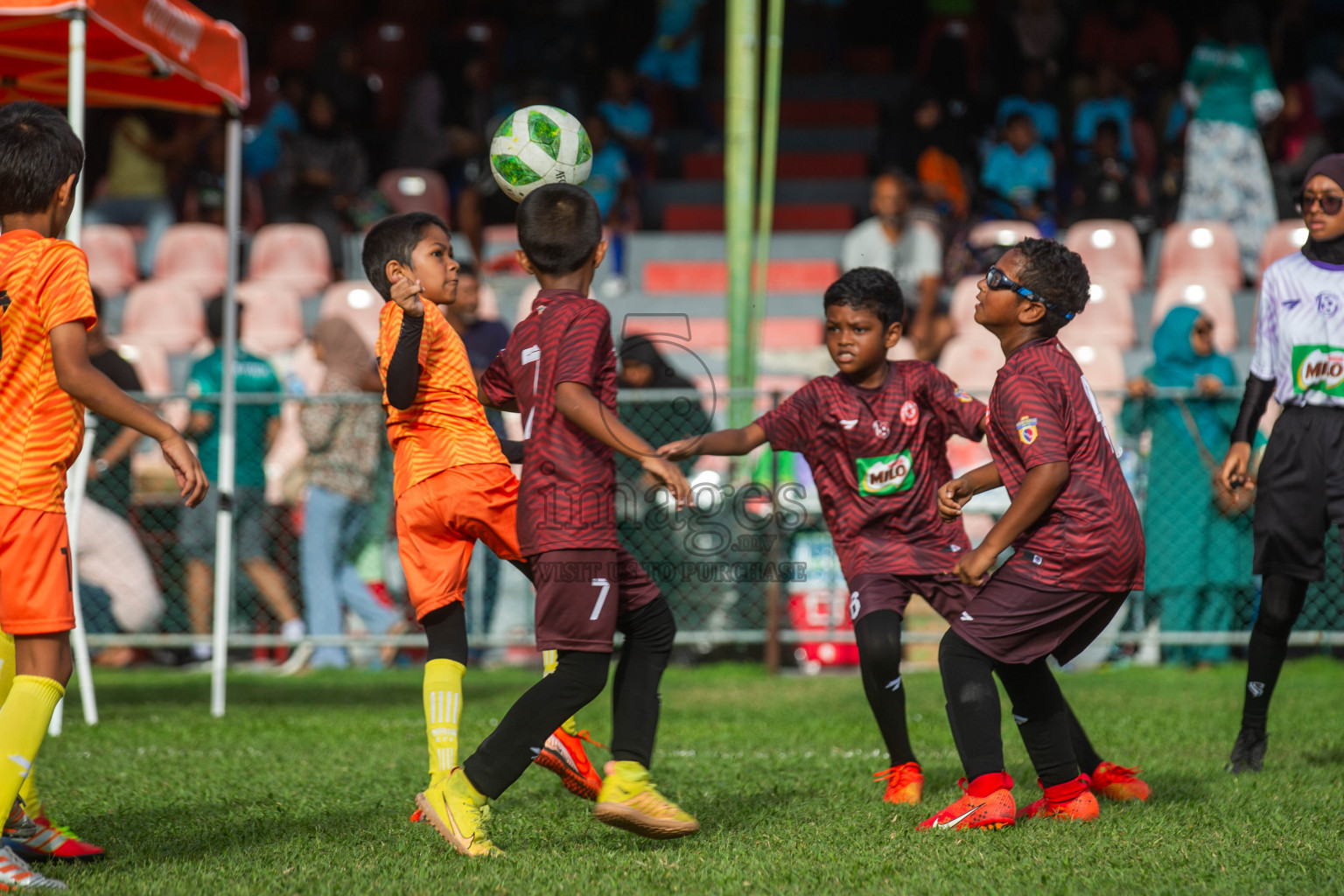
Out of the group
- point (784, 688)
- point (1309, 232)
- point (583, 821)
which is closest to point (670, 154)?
point (784, 688)

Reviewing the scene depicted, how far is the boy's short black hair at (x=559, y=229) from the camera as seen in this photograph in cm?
391

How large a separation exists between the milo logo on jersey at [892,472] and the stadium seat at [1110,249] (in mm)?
7754

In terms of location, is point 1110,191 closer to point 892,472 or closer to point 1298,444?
point 1298,444

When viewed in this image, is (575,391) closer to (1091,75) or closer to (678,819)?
(678,819)

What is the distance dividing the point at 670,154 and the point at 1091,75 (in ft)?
14.4

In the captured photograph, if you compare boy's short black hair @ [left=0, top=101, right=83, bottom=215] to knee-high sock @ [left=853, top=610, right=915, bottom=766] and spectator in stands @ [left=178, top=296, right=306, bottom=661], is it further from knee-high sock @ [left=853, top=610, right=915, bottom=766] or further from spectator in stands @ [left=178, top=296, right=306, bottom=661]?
spectator in stands @ [left=178, top=296, right=306, bottom=661]

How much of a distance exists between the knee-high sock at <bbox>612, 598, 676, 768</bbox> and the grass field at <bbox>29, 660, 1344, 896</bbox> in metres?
0.30

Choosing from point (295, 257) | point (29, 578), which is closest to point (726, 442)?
point (29, 578)

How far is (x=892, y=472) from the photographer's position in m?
4.76

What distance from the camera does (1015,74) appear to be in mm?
13820

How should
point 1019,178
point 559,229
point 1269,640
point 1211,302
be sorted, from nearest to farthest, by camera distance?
1. point 559,229
2. point 1269,640
3. point 1211,302
4. point 1019,178

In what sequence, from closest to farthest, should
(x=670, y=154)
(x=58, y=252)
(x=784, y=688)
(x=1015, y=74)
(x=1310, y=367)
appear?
(x=58, y=252) → (x=1310, y=367) → (x=784, y=688) → (x=1015, y=74) → (x=670, y=154)

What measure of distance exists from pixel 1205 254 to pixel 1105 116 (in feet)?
6.30

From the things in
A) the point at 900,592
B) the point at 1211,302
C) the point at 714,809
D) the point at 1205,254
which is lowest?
the point at 714,809
